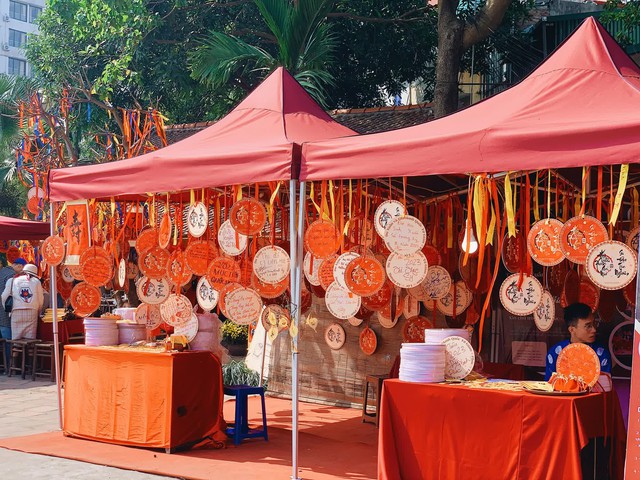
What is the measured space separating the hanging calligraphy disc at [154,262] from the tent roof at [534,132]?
2135 millimetres

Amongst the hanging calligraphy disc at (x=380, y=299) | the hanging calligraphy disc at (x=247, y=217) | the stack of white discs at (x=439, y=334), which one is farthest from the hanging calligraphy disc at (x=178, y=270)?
the stack of white discs at (x=439, y=334)

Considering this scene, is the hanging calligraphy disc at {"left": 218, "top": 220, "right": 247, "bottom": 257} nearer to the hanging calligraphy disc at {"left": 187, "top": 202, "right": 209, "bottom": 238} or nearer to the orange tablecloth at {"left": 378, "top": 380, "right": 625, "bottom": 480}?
the hanging calligraphy disc at {"left": 187, "top": 202, "right": 209, "bottom": 238}

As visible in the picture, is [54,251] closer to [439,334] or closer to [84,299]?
[84,299]

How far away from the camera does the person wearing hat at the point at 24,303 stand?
12.4 m

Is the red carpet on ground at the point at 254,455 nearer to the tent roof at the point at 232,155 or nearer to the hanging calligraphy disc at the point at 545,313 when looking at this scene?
the hanging calligraphy disc at the point at 545,313

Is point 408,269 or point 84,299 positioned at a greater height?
point 408,269

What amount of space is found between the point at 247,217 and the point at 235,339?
828cm

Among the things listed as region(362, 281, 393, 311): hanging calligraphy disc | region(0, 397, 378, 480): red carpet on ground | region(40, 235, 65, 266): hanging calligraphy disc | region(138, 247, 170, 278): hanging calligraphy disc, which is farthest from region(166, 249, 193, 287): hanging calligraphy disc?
region(362, 281, 393, 311): hanging calligraphy disc

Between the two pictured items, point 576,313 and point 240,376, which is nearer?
point 576,313

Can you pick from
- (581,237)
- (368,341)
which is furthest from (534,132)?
(368,341)

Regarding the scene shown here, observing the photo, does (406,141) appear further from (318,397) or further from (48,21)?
(48,21)

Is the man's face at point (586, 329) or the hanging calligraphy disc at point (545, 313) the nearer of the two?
the man's face at point (586, 329)

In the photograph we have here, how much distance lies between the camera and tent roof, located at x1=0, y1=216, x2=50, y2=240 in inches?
519

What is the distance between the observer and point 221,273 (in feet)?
22.2
